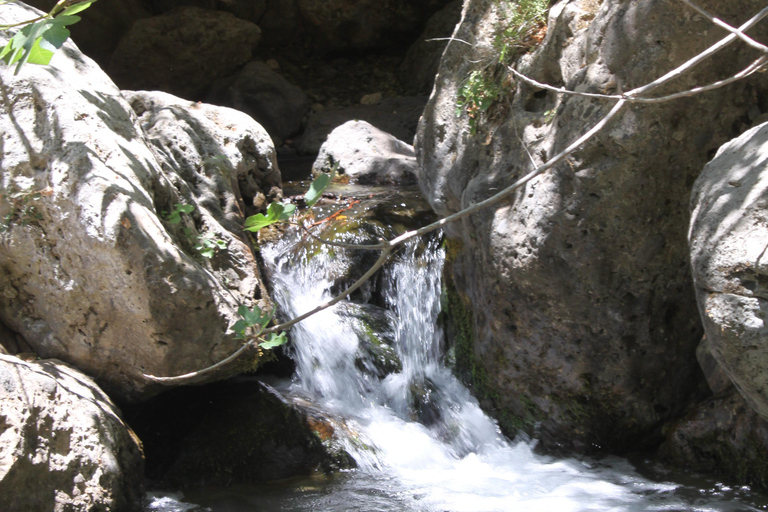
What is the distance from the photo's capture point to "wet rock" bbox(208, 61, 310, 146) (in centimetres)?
995

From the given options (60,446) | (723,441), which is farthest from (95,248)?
(723,441)

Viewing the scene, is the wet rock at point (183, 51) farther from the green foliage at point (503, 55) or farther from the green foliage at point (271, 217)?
the green foliage at point (271, 217)

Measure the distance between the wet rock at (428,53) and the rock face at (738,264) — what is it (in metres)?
8.74

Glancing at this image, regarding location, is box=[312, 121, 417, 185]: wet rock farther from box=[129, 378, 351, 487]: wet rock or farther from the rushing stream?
box=[129, 378, 351, 487]: wet rock

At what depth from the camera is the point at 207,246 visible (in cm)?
364

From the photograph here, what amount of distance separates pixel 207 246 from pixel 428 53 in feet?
27.7

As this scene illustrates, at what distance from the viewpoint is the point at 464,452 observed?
4.00 m

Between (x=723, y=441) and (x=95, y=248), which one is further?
(x=723, y=441)

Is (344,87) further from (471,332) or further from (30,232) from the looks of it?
(30,232)

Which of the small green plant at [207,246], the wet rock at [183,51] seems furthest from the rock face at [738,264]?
the wet rock at [183,51]

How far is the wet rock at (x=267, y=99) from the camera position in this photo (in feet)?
32.6

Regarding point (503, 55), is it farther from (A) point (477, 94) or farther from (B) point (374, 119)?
(B) point (374, 119)

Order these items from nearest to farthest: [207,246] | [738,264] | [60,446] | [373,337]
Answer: [738,264] → [60,446] → [207,246] → [373,337]

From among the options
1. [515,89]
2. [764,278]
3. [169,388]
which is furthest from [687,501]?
[169,388]
